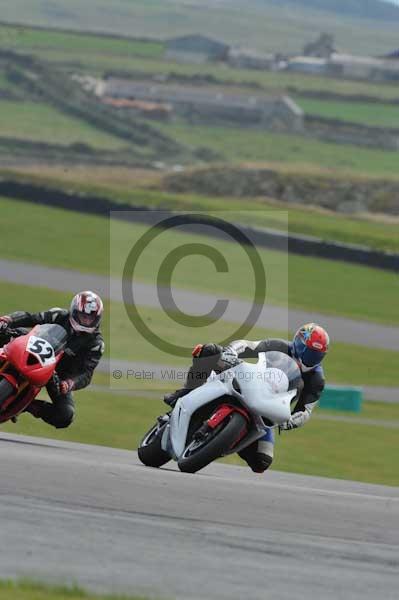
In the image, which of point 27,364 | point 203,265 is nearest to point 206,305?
point 203,265

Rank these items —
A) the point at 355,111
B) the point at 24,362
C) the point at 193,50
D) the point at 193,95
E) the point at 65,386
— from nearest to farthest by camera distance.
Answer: the point at 24,362 → the point at 65,386 → the point at 193,95 → the point at 355,111 → the point at 193,50

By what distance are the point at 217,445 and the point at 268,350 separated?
133 centimetres

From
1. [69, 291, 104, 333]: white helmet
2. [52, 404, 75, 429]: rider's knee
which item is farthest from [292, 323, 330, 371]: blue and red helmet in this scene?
[52, 404, 75, 429]: rider's knee

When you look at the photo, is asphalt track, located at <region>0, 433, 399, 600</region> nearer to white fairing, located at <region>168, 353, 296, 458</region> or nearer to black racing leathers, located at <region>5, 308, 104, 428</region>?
white fairing, located at <region>168, 353, 296, 458</region>

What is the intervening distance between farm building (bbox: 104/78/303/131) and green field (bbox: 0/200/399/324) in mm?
67981

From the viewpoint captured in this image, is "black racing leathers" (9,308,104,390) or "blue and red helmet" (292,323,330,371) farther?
"black racing leathers" (9,308,104,390)

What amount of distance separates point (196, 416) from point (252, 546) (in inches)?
123

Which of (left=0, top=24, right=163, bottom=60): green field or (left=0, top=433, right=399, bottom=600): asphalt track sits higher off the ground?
(left=0, top=433, right=399, bottom=600): asphalt track

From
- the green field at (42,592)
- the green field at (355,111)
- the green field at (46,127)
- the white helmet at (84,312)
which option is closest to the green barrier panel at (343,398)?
the white helmet at (84,312)

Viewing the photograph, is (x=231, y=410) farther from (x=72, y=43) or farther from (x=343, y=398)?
(x=72, y=43)

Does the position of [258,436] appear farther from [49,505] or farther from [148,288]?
[148,288]

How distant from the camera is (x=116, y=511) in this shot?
7.50m

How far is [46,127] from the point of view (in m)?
84.6

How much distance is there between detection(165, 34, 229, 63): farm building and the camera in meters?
147
